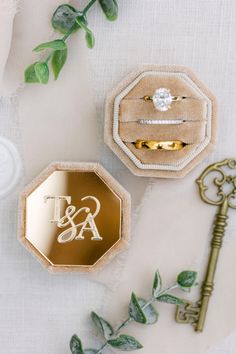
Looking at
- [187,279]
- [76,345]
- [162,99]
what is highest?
[162,99]

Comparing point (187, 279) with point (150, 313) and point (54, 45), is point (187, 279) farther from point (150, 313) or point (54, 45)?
point (54, 45)

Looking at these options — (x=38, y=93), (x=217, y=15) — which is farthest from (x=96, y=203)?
(x=217, y=15)

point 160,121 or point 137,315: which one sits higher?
point 160,121

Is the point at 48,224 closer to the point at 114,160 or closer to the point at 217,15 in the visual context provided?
the point at 114,160

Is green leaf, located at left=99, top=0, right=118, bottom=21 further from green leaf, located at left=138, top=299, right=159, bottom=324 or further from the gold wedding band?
green leaf, located at left=138, top=299, right=159, bottom=324

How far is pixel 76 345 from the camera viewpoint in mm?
834

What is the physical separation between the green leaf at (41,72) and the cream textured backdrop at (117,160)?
0.04m

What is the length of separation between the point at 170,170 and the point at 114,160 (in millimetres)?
84

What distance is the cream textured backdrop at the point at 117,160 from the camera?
33.5 inches

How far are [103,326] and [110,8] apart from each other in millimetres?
446

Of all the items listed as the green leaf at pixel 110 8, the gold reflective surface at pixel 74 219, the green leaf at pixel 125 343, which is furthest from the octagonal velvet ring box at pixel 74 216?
the green leaf at pixel 110 8

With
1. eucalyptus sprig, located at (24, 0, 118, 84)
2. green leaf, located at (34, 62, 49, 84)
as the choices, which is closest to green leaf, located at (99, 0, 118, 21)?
eucalyptus sprig, located at (24, 0, 118, 84)

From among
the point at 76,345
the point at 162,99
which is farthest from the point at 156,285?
the point at 162,99

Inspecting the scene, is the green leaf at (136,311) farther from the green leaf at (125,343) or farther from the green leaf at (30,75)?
the green leaf at (30,75)
